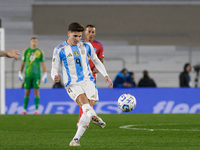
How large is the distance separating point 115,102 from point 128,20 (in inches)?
338

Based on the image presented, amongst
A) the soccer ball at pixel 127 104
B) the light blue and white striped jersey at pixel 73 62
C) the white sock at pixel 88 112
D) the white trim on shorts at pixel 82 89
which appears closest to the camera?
the white sock at pixel 88 112

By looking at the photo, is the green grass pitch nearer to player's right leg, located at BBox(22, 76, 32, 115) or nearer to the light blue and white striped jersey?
the light blue and white striped jersey

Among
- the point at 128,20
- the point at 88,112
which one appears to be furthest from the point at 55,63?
the point at 128,20

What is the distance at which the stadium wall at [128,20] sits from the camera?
23250 millimetres

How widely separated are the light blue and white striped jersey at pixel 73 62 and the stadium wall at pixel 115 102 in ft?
28.0

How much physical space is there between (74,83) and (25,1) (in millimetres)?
16820

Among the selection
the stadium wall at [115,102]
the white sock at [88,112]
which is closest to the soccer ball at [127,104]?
the white sock at [88,112]

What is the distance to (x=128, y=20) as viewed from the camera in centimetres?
2394

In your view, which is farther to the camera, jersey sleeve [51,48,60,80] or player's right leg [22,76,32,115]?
player's right leg [22,76,32,115]

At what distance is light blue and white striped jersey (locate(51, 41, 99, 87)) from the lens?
24.0ft

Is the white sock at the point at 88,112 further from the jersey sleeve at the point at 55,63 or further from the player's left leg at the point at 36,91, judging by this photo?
the player's left leg at the point at 36,91

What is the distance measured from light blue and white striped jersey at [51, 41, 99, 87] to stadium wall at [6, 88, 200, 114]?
8529 mm

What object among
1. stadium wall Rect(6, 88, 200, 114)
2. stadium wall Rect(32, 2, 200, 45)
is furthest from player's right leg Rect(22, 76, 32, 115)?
stadium wall Rect(32, 2, 200, 45)

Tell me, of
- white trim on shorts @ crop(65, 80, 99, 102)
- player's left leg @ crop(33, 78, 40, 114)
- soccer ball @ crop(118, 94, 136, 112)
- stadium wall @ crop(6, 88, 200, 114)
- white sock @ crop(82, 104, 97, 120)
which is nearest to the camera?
white sock @ crop(82, 104, 97, 120)
